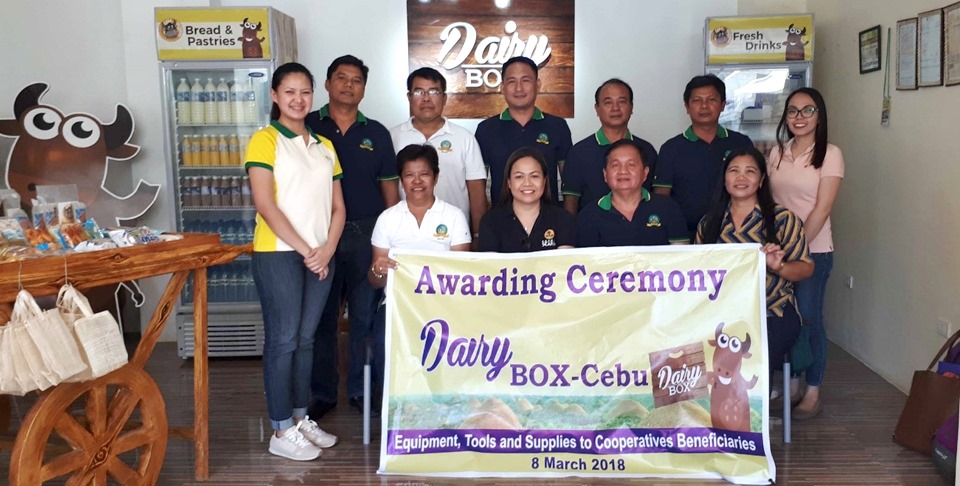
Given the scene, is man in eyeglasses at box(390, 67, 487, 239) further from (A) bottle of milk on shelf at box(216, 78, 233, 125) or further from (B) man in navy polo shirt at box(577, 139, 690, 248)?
(A) bottle of milk on shelf at box(216, 78, 233, 125)

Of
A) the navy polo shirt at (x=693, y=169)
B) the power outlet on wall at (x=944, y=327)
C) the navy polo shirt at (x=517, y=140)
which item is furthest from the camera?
the navy polo shirt at (x=517, y=140)

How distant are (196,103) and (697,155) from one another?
130 inches

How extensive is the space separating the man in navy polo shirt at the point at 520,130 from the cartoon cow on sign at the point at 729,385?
4.39 ft

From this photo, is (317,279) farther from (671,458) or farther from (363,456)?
(671,458)

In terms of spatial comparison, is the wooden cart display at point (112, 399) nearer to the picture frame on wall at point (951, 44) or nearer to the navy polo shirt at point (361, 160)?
the navy polo shirt at point (361, 160)

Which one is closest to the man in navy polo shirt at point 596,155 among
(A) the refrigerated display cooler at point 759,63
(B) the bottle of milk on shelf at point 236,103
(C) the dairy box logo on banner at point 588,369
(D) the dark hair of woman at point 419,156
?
(D) the dark hair of woman at point 419,156

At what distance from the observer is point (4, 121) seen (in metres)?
5.31

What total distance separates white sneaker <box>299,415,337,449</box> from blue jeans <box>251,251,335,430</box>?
0.07 metres

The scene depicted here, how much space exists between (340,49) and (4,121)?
2.25 metres

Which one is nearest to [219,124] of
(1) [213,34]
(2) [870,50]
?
(1) [213,34]

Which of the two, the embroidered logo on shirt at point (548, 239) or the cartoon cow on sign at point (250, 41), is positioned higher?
the cartoon cow on sign at point (250, 41)

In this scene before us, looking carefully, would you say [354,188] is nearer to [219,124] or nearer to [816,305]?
[219,124]

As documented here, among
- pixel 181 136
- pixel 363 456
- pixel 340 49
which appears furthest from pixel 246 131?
pixel 363 456

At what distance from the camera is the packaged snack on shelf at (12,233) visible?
9.30 feet
